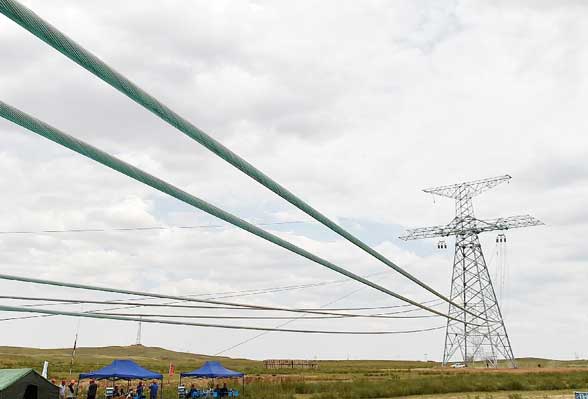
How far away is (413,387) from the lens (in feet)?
108

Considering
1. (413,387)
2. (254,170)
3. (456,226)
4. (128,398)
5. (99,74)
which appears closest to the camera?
(99,74)

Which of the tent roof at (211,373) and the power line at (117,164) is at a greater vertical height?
the tent roof at (211,373)

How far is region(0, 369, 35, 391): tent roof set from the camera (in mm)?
18669

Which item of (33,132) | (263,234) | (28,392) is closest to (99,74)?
(33,132)

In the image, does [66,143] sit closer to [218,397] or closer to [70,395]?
[70,395]

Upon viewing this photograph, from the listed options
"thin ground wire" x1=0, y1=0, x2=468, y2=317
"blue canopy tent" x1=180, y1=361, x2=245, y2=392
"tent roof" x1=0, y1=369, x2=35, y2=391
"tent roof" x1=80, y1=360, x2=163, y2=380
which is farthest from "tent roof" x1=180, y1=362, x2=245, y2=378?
"thin ground wire" x1=0, y1=0, x2=468, y2=317

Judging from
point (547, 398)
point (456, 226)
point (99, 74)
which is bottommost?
point (547, 398)

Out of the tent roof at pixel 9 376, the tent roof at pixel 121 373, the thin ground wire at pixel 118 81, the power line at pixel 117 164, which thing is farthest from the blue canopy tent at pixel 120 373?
the thin ground wire at pixel 118 81

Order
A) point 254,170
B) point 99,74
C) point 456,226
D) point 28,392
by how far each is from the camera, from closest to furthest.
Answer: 1. point 99,74
2. point 254,170
3. point 28,392
4. point 456,226

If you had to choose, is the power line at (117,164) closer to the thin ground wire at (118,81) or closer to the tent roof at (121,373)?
the thin ground wire at (118,81)

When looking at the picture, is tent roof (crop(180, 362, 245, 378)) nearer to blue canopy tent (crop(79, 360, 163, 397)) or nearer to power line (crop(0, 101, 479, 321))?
blue canopy tent (crop(79, 360, 163, 397))

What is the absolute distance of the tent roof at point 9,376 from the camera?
61.2 feet

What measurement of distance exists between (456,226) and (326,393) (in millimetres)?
42047

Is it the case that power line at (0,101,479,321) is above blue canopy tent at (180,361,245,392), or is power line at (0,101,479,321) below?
below
